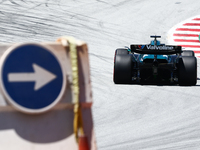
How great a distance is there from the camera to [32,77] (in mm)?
2600

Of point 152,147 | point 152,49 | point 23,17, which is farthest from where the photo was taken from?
point 23,17

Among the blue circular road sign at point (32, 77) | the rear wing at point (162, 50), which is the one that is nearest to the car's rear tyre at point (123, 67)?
the rear wing at point (162, 50)

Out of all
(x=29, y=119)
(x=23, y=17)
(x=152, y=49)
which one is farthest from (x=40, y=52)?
(x=23, y=17)

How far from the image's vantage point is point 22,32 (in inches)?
714

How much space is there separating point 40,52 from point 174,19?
1823 centimetres

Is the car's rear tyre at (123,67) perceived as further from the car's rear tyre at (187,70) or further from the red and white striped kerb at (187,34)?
the red and white striped kerb at (187,34)

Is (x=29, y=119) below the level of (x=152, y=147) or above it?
above

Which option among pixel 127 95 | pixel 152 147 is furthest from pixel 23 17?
pixel 152 147

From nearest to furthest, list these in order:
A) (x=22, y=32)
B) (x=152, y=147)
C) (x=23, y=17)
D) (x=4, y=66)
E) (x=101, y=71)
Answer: (x=4, y=66) → (x=152, y=147) → (x=101, y=71) → (x=22, y=32) → (x=23, y=17)

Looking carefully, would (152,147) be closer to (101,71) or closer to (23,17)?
(101,71)

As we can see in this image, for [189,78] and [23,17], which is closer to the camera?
[189,78]

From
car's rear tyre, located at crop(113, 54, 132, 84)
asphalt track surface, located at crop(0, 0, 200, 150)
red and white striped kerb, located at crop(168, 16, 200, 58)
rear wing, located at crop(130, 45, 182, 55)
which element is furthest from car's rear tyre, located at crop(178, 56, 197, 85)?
red and white striped kerb, located at crop(168, 16, 200, 58)

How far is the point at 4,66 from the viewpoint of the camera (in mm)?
2578

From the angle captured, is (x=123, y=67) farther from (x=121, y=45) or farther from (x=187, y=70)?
(x=121, y=45)
